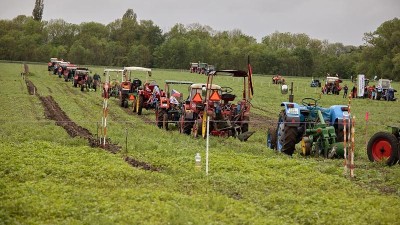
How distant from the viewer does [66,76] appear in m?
51.6

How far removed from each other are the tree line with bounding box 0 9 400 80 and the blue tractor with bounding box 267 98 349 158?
217 ft

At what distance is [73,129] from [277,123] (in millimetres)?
6504

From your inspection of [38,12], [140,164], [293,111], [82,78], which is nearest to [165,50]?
[38,12]

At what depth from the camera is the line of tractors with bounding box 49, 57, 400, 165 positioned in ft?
48.1

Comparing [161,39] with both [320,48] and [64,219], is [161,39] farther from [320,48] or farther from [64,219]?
[64,219]

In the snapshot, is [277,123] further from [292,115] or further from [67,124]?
[67,124]

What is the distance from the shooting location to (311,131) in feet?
50.3

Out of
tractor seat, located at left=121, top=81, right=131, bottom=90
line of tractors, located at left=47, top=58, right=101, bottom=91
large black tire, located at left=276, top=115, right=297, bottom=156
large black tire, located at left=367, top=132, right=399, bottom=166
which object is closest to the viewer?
large black tire, located at left=367, top=132, right=399, bottom=166

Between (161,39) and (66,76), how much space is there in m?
65.2

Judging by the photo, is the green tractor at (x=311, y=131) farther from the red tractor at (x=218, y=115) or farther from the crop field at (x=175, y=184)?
the red tractor at (x=218, y=115)

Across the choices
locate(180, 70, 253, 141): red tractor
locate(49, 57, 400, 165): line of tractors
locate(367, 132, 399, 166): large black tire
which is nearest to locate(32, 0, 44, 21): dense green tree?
locate(49, 57, 400, 165): line of tractors

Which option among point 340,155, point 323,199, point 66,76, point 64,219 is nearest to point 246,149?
point 340,155

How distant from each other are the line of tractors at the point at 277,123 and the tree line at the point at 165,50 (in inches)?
2442

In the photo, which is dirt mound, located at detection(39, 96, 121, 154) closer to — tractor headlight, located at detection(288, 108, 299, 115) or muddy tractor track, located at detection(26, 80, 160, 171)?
muddy tractor track, located at detection(26, 80, 160, 171)
